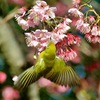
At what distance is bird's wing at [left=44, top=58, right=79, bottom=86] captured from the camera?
A: 1.37 meters

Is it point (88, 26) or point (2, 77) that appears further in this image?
point (2, 77)

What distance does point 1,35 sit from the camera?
2674 mm

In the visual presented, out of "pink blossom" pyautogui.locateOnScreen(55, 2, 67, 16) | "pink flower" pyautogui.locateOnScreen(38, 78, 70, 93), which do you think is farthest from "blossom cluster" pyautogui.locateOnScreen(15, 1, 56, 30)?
"pink flower" pyautogui.locateOnScreen(38, 78, 70, 93)

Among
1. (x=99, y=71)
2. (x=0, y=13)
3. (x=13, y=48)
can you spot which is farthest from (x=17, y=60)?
(x=99, y=71)

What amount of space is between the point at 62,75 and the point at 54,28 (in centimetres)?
18

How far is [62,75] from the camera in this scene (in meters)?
1.40

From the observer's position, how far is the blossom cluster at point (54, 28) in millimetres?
1276

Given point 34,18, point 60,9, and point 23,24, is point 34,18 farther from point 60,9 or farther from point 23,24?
point 60,9

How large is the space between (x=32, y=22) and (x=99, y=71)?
207cm

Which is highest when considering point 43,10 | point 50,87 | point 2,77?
point 43,10

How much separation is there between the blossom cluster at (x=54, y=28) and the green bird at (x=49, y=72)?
30 millimetres

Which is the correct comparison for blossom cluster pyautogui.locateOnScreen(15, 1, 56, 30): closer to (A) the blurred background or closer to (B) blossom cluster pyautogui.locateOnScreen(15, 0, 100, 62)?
(B) blossom cluster pyautogui.locateOnScreen(15, 0, 100, 62)

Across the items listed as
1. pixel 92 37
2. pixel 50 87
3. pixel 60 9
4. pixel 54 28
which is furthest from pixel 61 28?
pixel 50 87

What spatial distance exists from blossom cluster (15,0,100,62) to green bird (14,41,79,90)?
30 millimetres
